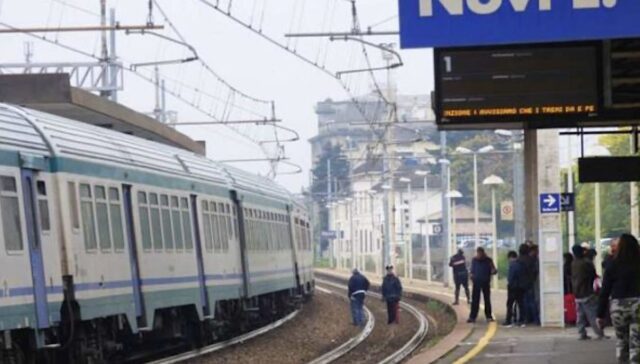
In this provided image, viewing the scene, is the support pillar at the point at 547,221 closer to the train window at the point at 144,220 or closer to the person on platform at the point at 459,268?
the train window at the point at 144,220

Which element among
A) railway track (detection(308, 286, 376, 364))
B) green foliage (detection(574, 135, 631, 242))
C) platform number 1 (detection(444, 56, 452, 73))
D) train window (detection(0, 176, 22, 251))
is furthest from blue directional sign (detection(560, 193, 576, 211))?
green foliage (detection(574, 135, 631, 242))

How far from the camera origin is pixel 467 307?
33500 mm

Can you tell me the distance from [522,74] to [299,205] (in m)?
26.3

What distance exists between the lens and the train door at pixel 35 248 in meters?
15.1

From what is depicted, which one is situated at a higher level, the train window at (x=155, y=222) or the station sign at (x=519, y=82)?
the station sign at (x=519, y=82)

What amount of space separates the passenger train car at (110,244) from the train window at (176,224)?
1.5 inches

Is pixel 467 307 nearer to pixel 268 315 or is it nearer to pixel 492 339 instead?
pixel 268 315

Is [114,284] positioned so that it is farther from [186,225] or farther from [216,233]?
[216,233]

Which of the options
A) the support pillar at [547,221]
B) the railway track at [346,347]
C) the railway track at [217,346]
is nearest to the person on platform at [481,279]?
the support pillar at [547,221]

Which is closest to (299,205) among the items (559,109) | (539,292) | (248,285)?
(248,285)

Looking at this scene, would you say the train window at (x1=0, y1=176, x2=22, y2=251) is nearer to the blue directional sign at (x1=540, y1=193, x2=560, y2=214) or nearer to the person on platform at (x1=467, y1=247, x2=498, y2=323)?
the blue directional sign at (x1=540, y1=193, x2=560, y2=214)

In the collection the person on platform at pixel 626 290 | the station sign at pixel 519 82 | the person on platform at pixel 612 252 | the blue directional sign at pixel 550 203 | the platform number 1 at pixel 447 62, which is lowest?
the person on platform at pixel 626 290

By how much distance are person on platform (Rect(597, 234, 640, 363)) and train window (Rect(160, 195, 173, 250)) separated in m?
8.39

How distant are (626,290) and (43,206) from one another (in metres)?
6.44
